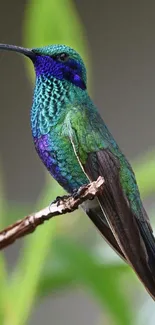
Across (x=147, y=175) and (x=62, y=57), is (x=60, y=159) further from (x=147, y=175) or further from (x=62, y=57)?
(x=147, y=175)

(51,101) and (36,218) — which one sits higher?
(51,101)

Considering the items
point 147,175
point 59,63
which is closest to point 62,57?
point 59,63

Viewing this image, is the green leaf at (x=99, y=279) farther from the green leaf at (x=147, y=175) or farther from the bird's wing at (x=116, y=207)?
the bird's wing at (x=116, y=207)

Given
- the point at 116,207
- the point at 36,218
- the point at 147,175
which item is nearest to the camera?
the point at 36,218

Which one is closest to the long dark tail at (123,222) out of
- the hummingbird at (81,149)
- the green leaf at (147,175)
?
the hummingbird at (81,149)

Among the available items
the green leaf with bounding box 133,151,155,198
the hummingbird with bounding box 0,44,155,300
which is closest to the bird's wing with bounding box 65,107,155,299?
the hummingbird with bounding box 0,44,155,300

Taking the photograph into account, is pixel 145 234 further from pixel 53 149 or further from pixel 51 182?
pixel 51 182

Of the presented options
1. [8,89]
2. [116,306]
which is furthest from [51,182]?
[8,89]
